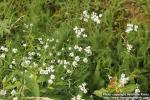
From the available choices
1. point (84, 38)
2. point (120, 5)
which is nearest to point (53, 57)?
point (84, 38)

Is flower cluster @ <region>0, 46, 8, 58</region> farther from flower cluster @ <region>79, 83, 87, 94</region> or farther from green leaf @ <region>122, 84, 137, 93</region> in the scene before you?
green leaf @ <region>122, 84, 137, 93</region>

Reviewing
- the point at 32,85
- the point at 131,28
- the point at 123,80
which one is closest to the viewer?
the point at 32,85

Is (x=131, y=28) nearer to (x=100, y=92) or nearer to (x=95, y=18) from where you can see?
(x=95, y=18)

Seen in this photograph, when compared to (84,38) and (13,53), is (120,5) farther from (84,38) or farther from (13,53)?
(13,53)

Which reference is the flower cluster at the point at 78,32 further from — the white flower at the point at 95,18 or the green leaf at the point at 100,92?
the green leaf at the point at 100,92

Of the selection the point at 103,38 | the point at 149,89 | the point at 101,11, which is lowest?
the point at 149,89

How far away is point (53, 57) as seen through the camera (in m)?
3.70

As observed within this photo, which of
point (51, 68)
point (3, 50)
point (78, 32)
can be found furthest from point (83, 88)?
point (3, 50)

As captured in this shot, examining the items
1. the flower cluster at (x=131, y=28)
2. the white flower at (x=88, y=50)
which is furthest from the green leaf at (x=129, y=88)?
the flower cluster at (x=131, y=28)

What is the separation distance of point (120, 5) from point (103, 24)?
0.32 meters

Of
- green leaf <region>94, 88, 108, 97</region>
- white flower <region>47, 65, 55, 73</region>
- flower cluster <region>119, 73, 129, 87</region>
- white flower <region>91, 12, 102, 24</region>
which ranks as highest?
white flower <region>91, 12, 102, 24</region>

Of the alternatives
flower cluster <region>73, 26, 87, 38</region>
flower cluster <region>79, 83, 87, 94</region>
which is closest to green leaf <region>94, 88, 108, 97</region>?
flower cluster <region>79, 83, 87, 94</region>

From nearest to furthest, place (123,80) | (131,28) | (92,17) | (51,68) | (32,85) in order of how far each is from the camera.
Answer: (32,85)
(123,80)
(51,68)
(131,28)
(92,17)

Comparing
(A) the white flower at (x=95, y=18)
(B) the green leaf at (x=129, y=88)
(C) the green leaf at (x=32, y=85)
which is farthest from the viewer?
(A) the white flower at (x=95, y=18)
